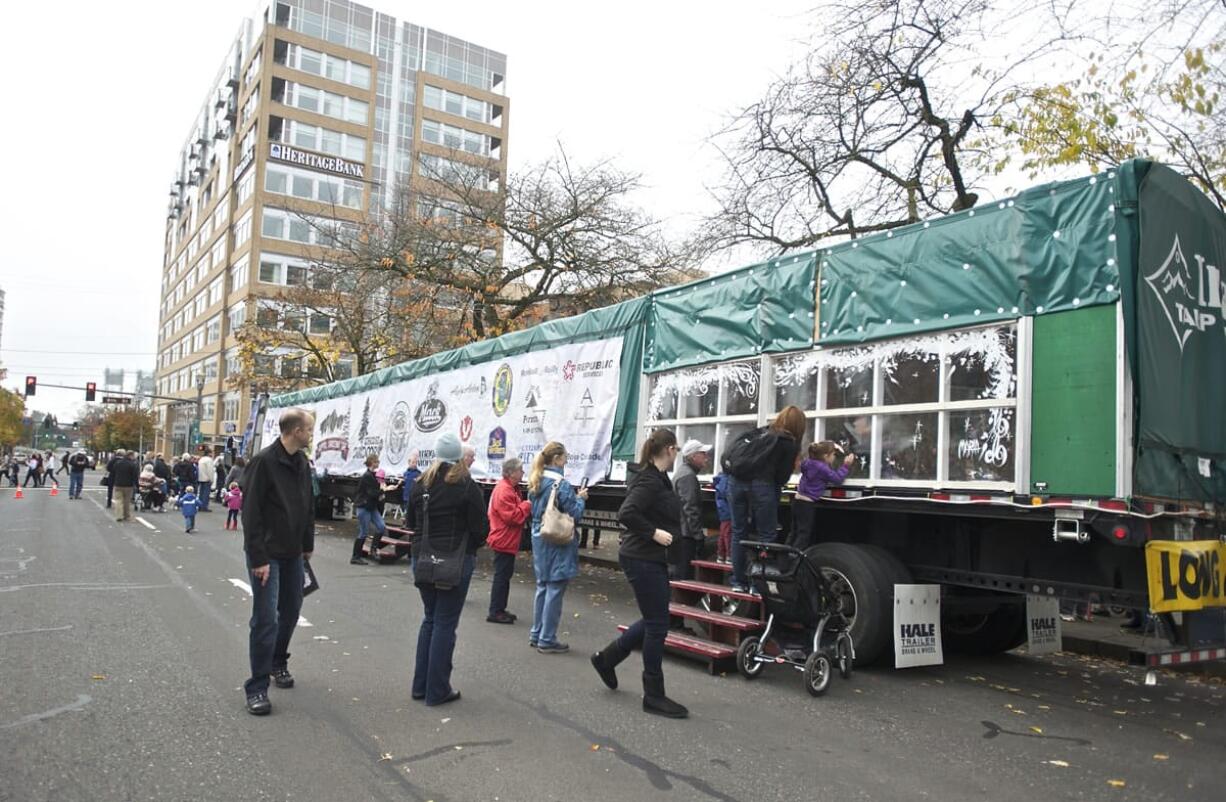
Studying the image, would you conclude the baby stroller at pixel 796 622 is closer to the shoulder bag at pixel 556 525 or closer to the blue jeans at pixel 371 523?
the shoulder bag at pixel 556 525

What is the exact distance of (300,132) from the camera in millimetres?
61500

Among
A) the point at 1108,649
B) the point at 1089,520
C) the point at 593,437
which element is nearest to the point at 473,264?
the point at 593,437

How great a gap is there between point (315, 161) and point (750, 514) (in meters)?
61.9

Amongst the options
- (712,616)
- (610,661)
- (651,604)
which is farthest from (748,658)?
(651,604)

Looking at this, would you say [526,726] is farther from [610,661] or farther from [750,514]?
[750,514]

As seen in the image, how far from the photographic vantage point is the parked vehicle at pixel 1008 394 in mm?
5344

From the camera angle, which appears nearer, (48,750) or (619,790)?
(619,790)

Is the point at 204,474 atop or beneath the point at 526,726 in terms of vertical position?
atop

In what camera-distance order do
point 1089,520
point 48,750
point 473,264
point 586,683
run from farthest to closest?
1. point 473,264
2. point 586,683
3. point 1089,520
4. point 48,750

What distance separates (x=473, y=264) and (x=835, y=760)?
20.6 meters

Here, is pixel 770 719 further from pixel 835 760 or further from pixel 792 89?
pixel 792 89

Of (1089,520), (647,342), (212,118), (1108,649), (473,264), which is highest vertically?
(212,118)

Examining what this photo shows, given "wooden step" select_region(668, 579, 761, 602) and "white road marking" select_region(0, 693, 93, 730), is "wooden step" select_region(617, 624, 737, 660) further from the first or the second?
"white road marking" select_region(0, 693, 93, 730)

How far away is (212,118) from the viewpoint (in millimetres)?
77688
